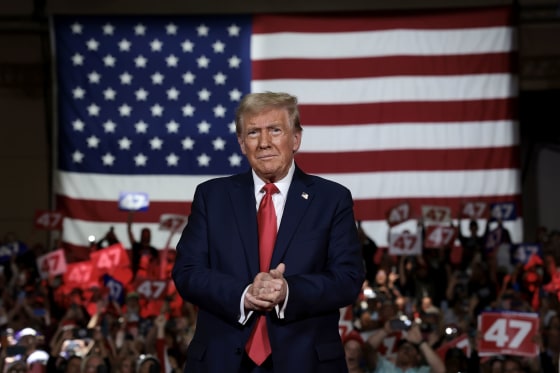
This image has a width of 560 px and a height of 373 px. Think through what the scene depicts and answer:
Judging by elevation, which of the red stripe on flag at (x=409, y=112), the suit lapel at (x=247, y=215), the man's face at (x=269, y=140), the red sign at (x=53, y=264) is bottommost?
the red sign at (x=53, y=264)

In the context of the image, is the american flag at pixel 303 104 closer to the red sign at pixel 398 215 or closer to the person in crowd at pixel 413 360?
the red sign at pixel 398 215

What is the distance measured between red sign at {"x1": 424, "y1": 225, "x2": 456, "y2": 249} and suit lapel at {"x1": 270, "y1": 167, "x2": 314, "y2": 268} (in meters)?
8.93

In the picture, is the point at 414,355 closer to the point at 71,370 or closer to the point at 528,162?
the point at 71,370

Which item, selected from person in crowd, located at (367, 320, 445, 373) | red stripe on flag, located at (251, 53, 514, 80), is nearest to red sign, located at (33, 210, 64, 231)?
red stripe on flag, located at (251, 53, 514, 80)

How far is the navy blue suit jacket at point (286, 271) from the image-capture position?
9.01ft

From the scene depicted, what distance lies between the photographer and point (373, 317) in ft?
30.4

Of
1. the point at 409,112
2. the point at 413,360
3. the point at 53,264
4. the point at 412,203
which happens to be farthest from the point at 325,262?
the point at 409,112

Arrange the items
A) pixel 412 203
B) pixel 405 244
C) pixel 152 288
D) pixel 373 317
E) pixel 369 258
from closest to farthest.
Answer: pixel 373 317
pixel 152 288
pixel 405 244
pixel 369 258
pixel 412 203

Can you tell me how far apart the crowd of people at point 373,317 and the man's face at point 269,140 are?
165 inches

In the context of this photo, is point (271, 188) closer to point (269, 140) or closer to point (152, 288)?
point (269, 140)

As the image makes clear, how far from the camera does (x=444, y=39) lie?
1430 centimetres

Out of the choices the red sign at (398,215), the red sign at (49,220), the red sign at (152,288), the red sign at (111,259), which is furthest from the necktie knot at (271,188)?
the red sign at (49,220)

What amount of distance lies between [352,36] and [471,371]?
7372 mm

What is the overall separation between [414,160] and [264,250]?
451 inches
